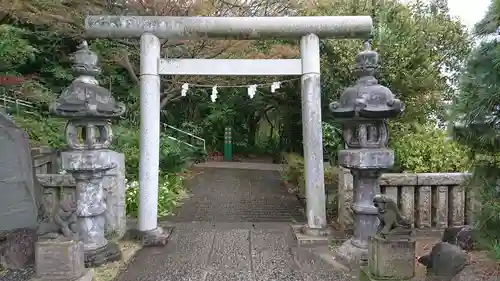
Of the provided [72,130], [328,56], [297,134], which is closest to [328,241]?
[72,130]

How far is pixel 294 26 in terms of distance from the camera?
5629mm

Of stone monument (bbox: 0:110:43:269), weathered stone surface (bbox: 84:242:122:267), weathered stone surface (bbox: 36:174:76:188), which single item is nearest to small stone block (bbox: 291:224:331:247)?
weathered stone surface (bbox: 84:242:122:267)

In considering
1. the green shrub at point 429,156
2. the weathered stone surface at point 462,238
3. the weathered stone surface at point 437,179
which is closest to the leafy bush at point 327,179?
the green shrub at point 429,156

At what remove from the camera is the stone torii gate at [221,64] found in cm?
547

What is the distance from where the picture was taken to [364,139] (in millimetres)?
4633

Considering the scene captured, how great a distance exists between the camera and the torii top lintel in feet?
17.9

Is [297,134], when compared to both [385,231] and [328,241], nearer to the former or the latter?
[328,241]

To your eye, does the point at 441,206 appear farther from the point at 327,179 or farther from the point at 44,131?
the point at 44,131

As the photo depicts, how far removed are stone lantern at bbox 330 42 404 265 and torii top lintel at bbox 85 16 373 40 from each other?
96 centimetres

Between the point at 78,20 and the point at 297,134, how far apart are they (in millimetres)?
8917

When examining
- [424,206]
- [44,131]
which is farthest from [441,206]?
[44,131]

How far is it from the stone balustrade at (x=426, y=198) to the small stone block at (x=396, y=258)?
200 cm

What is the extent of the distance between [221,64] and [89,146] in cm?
217

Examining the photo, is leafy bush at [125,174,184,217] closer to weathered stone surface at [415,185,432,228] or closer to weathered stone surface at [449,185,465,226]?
weathered stone surface at [415,185,432,228]
